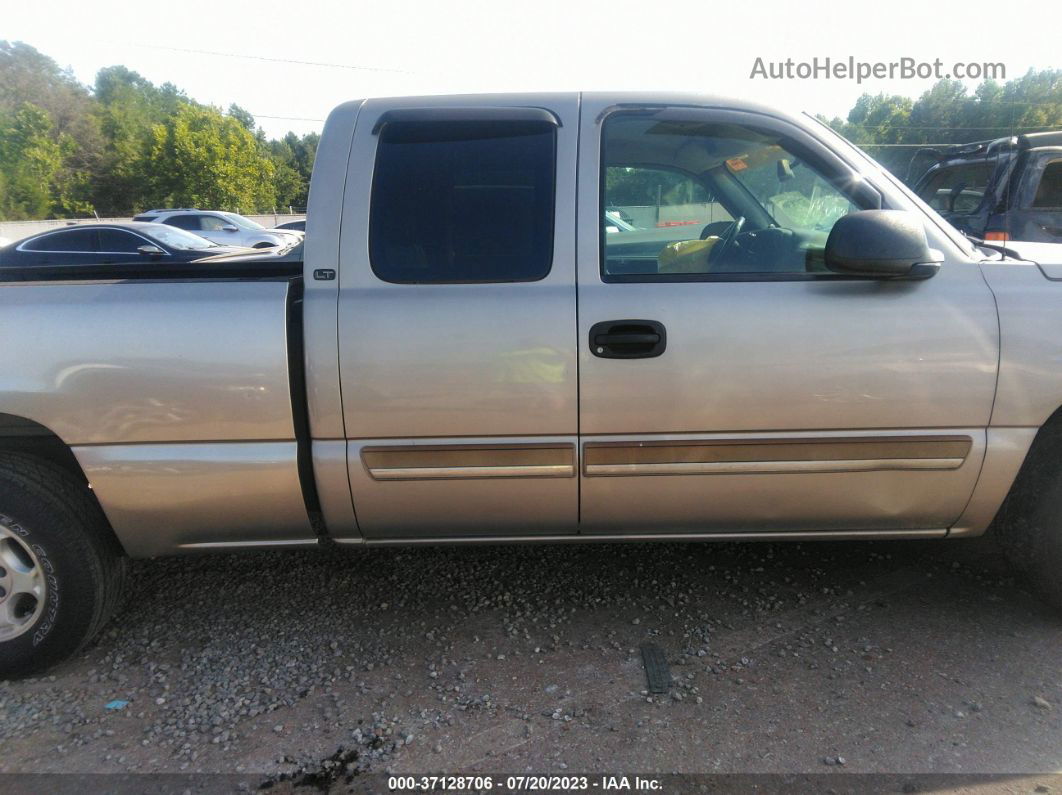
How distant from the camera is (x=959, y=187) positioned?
6.60m

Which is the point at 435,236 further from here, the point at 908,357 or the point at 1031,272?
the point at 1031,272

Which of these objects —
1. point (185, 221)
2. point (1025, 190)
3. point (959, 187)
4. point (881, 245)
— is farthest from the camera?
point (185, 221)

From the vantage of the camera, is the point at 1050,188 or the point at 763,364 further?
the point at 1050,188

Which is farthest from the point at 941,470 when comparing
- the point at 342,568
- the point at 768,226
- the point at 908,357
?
the point at 342,568

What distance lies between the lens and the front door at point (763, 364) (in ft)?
7.63

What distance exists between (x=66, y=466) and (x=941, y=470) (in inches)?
121

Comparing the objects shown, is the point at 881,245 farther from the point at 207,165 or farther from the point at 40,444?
the point at 207,165

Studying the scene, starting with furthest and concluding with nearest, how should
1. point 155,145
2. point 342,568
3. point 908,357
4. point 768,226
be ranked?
point 155,145 → point 342,568 → point 768,226 → point 908,357

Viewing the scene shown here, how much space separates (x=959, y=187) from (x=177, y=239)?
1224cm

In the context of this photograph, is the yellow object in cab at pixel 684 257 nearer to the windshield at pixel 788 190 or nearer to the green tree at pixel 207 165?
the windshield at pixel 788 190

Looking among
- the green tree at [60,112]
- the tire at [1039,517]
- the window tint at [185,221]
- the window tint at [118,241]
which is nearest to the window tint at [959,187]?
the tire at [1039,517]

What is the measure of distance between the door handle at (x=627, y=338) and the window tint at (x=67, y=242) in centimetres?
1171

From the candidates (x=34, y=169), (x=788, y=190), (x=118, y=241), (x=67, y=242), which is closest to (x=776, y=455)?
(x=788, y=190)

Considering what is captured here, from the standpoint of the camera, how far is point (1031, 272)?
237 centimetres
